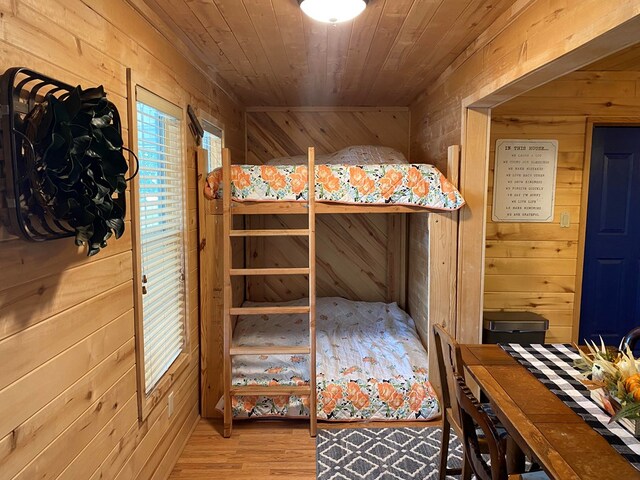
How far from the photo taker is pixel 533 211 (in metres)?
3.19

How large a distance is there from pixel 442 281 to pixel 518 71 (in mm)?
1378

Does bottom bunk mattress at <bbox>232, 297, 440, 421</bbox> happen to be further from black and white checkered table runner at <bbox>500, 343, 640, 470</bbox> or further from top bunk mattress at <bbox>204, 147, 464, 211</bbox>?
top bunk mattress at <bbox>204, 147, 464, 211</bbox>

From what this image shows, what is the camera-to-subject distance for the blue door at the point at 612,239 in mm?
3201

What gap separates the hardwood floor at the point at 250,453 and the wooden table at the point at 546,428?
1.17 m

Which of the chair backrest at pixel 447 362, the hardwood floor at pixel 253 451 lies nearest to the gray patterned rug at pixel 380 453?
the hardwood floor at pixel 253 451

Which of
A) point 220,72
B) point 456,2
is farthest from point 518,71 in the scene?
point 220,72

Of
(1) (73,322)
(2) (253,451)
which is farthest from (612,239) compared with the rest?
(1) (73,322)

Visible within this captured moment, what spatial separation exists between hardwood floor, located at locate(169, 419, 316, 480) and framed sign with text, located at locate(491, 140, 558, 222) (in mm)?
2129

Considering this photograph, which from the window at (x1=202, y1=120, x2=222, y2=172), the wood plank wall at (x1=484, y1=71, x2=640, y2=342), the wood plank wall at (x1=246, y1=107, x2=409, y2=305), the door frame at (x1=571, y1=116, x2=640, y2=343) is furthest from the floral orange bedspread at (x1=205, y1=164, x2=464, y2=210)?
the wood plank wall at (x1=246, y1=107, x2=409, y2=305)

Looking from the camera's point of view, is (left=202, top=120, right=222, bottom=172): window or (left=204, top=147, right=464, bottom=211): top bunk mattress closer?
(left=204, top=147, right=464, bottom=211): top bunk mattress

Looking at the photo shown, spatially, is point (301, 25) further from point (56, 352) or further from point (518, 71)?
point (56, 352)

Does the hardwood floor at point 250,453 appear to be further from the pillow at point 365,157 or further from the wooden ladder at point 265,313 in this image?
the pillow at point 365,157

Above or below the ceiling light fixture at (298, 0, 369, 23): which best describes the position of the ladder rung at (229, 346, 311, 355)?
below

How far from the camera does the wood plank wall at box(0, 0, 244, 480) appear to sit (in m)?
1.06
